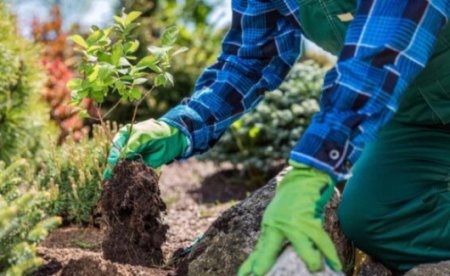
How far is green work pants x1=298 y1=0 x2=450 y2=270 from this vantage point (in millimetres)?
2670

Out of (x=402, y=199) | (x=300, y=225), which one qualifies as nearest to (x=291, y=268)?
(x=300, y=225)

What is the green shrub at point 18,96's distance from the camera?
13.4 feet

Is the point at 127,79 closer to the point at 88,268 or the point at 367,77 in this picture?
the point at 88,268

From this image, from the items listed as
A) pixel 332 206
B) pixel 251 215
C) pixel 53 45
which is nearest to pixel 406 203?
pixel 332 206

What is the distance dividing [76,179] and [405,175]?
1487 millimetres

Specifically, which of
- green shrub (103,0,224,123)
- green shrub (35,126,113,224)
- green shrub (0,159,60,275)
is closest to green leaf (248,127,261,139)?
green shrub (103,0,224,123)

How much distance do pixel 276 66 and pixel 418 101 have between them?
57 cm

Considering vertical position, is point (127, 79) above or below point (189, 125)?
above

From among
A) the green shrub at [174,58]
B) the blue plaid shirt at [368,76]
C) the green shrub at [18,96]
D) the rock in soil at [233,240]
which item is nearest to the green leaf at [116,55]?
Result: the rock in soil at [233,240]

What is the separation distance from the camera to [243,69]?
295 cm

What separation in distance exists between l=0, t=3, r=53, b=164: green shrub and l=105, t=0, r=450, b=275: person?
59.0 inches

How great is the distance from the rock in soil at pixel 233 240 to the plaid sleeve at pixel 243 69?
33 centimetres

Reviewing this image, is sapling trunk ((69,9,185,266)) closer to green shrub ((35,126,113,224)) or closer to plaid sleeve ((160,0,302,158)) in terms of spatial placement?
plaid sleeve ((160,0,302,158))

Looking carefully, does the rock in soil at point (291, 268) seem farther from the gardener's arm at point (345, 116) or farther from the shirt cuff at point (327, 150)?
the shirt cuff at point (327, 150)
